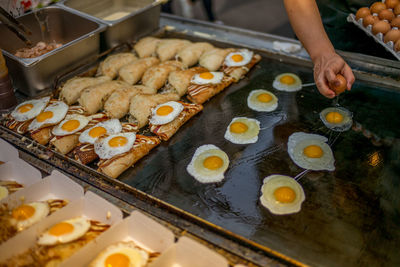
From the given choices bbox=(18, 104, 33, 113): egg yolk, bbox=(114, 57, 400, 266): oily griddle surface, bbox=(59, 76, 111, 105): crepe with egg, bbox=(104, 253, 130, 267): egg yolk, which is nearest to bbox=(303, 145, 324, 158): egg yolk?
bbox=(114, 57, 400, 266): oily griddle surface

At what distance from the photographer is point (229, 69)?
14.5 feet

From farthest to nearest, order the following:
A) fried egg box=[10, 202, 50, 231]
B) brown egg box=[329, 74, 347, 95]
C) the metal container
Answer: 1. the metal container
2. brown egg box=[329, 74, 347, 95]
3. fried egg box=[10, 202, 50, 231]

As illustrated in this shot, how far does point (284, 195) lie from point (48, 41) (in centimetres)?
386

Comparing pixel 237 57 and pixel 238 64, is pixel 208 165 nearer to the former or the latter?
pixel 238 64

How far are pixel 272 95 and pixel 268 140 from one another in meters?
0.79

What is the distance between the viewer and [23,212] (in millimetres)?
2387

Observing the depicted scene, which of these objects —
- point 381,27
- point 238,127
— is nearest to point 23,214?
point 238,127

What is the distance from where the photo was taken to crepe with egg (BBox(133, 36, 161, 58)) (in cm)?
471

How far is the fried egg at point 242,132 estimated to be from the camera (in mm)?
3512

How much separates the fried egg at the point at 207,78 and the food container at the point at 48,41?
53.9 inches

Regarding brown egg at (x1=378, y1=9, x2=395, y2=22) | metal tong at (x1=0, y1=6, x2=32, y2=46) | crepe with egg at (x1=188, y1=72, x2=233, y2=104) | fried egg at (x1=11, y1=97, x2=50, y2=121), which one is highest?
metal tong at (x1=0, y1=6, x2=32, y2=46)

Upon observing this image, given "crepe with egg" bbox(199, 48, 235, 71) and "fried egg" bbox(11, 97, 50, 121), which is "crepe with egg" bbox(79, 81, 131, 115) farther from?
"crepe with egg" bbox(199, 48, 235, 71)

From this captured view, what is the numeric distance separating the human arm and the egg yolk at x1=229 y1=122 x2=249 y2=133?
943mm

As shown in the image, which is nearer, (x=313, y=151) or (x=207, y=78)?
(x=313, y=151)
